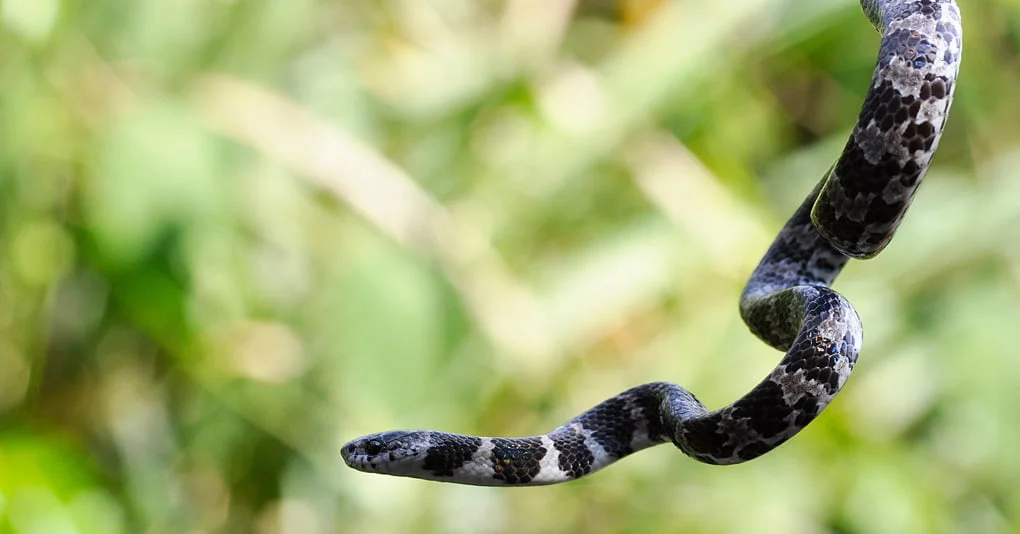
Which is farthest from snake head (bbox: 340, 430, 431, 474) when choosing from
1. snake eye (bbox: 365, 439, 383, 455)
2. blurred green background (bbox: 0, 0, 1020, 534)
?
blurred green background (bbox: 0, 0, 1020, 534)

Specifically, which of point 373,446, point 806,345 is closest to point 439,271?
point 373,446

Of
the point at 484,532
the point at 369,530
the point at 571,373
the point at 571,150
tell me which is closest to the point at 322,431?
the point at 369,530

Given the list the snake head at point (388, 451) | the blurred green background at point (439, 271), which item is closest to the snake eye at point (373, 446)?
the snake head at point (388, 451)

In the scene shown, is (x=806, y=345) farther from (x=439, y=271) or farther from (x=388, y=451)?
(x=439, y=271)

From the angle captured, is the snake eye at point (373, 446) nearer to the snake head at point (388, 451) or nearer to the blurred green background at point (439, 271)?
the snake head at point (388, 451)

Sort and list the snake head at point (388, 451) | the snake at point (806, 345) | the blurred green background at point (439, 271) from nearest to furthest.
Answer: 1. the snake at point (806, 345)
2. the snake head at point (388, 451)
3. the blurred green background at point (439, 271)
